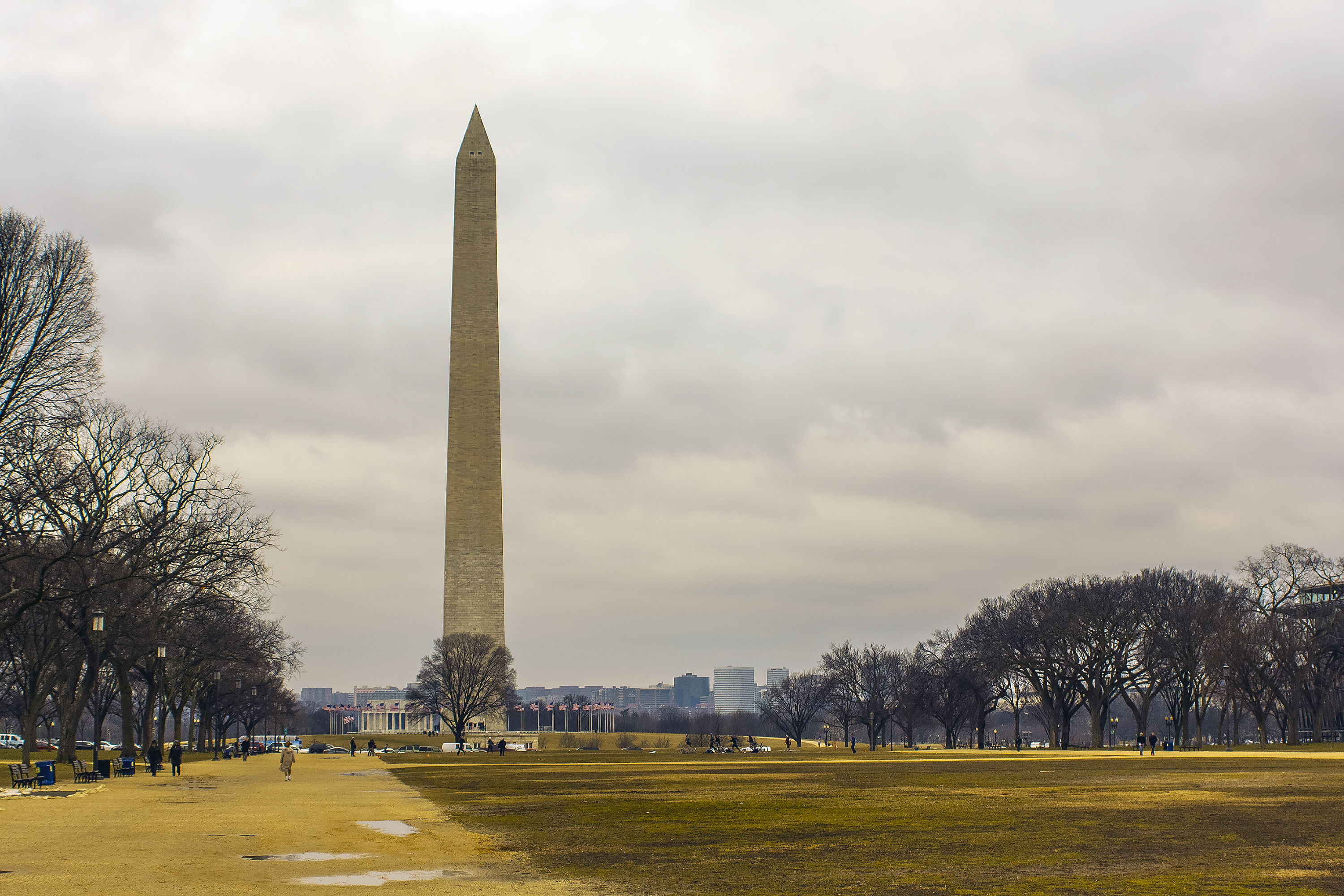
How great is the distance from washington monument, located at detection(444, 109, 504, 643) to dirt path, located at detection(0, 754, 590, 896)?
192 ft

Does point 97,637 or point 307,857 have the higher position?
point 97,637

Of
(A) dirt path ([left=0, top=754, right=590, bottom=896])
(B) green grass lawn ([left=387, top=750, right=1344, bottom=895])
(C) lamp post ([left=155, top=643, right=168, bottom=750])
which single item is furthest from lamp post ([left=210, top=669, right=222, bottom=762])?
(B) green grass lawn ([left=387, top=750, right=1344, bottom=895])

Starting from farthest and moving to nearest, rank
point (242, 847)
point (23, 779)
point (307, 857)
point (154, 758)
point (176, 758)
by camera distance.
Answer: point (154, 758) < point (176, 758) < point (23, 779) < point (242, 847) < point (307, 857)

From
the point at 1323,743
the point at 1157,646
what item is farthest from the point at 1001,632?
the point at 1323,743

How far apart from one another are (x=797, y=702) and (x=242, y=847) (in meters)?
105

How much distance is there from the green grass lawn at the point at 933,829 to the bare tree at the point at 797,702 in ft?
250

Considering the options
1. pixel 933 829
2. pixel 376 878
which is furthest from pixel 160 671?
pixel 376 878

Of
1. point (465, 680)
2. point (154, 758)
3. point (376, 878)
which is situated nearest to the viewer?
point (376, 878)

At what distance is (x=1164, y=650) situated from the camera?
72.6m

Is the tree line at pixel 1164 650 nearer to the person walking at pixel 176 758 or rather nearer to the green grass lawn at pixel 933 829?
the green grass lawn at pixel 933 829

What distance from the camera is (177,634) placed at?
2020 inches

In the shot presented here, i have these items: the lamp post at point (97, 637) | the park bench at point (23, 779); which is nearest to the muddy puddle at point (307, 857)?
the park bench at point (23, 779)

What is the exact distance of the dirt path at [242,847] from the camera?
13.6 meters

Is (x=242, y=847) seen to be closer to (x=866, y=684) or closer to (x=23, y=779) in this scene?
(x=23, y=779)
